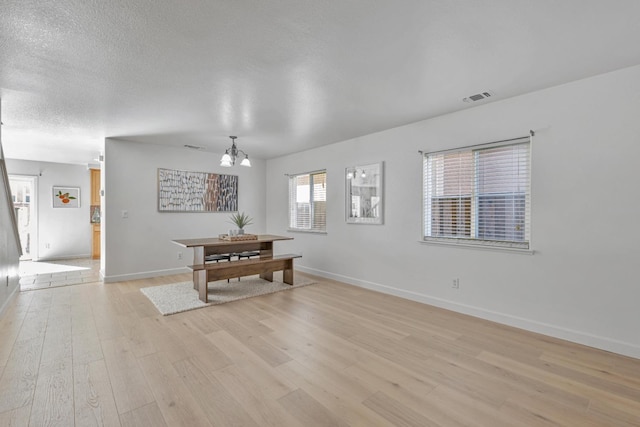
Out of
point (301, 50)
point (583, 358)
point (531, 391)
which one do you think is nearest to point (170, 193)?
point (301, 50)

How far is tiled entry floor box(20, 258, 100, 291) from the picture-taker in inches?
187

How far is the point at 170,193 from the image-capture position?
5.45m

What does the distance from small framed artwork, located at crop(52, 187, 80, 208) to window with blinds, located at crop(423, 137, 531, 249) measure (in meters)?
8.25

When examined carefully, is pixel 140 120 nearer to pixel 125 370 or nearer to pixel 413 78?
pixel 125 370

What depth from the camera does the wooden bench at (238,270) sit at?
3908 mm

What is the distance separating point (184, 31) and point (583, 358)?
12.8 feet

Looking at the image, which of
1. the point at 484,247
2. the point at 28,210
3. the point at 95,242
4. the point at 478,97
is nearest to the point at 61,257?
the point at 95,242

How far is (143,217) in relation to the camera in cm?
517

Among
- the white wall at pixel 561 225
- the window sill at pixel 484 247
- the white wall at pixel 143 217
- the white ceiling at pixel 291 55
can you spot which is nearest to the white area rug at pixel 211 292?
the white wall at pixel 143 217

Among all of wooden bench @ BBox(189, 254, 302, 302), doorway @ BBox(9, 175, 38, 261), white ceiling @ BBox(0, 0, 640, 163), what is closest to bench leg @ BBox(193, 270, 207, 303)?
wooden bench @ BBox(189, 254, 302, 302)

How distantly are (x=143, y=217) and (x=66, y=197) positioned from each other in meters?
3.79

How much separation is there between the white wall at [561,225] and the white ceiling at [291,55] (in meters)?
0.22

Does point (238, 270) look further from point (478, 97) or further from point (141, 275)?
point (478, 97)

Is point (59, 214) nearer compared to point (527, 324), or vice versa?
point (527, 324)
